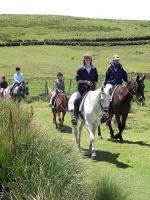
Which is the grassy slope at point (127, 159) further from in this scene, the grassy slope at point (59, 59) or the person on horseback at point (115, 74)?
the grassy slope at point (59, 59)

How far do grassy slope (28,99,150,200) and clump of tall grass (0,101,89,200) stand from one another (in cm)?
109

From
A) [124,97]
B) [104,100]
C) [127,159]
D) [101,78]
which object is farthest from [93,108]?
[101,78]

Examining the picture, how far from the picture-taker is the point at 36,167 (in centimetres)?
882

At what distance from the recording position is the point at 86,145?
1667cm

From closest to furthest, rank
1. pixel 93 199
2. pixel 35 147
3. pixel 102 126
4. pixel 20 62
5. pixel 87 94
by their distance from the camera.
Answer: pixel 93 199, pixel 35 147, pixel 87 94, pixel 102 126, pixel 20 62

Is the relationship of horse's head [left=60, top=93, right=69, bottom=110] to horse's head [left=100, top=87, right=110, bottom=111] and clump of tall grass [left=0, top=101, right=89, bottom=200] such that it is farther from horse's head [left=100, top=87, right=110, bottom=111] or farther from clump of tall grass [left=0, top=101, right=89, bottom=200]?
clump of tall grass [left=0, top=101, right=89, bottom=200]

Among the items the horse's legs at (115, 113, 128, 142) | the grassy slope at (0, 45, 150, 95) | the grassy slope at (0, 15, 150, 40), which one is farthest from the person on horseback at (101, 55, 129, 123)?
the grassy slope at (0, 15, 150, 40)

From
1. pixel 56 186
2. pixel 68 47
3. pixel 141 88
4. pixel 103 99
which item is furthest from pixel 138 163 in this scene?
pixel 68 47

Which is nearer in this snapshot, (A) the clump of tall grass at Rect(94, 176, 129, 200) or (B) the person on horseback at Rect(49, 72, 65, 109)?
(A) the clump of tall grass at Rect(94, 176, 129, 200)

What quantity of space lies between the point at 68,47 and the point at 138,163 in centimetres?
7491

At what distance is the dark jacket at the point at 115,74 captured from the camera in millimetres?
17172

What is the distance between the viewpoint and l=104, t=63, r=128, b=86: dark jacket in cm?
1717

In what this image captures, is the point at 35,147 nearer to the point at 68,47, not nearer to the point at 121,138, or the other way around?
the point at 121,138

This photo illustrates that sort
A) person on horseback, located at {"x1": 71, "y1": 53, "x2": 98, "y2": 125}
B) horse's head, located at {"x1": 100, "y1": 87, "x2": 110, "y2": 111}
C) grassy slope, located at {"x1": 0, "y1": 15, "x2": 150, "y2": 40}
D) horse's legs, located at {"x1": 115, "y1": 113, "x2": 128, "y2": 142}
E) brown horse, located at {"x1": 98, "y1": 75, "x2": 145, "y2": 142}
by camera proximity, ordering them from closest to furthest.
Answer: horse's head, located at {"x1": 100, "y1": 87, "x2": 110, "y2": 111} < person on horseback, located at {"x1": 71, "y1": 53, "x2": 98, "y2": 125} < brown horse, located at {"x1": 98, "y1": 75, "x2": 145, "y2": 142} < horse's legs, located at {"x1": 115, "y1": 113, "x2": 128, "y2": 142} < grassy slope, located at {"x1": 0, "y1": 15, "x2": 150, "y2": 40}
